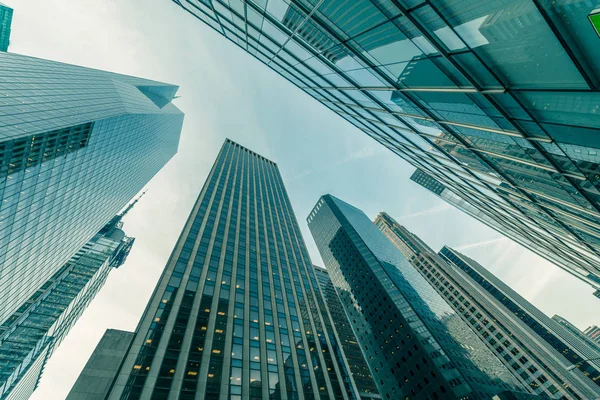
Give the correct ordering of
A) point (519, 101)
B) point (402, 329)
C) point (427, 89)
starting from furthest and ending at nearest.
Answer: point (402, 329) < point (427, 89) < point (519, 101)

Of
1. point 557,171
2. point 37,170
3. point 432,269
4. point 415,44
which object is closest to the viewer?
point 415,44

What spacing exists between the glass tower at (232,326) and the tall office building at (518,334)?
8472cm

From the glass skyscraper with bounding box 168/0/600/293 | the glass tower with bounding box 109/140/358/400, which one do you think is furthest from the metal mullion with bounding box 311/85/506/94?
the glass tower with bounding box 109/140/358/400

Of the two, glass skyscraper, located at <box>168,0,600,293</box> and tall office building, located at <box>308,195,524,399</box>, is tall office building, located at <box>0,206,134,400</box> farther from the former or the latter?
glass skyscraper, located at <box>168,0,600,293</box>

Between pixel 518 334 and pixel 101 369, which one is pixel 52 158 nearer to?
pixel 101 369

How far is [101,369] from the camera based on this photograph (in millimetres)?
31688

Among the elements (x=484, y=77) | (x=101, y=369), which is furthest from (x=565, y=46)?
(x=101, y=369)

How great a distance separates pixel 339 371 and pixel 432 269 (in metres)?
118

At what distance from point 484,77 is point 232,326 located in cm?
4292

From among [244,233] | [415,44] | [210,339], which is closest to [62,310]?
[244,233]

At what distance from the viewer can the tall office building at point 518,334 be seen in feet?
257

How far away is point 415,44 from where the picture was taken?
7332mm

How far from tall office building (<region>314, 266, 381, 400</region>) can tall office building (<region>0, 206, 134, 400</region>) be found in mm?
118707

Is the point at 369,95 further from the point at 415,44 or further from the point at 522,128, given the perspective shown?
the point at 522,128
